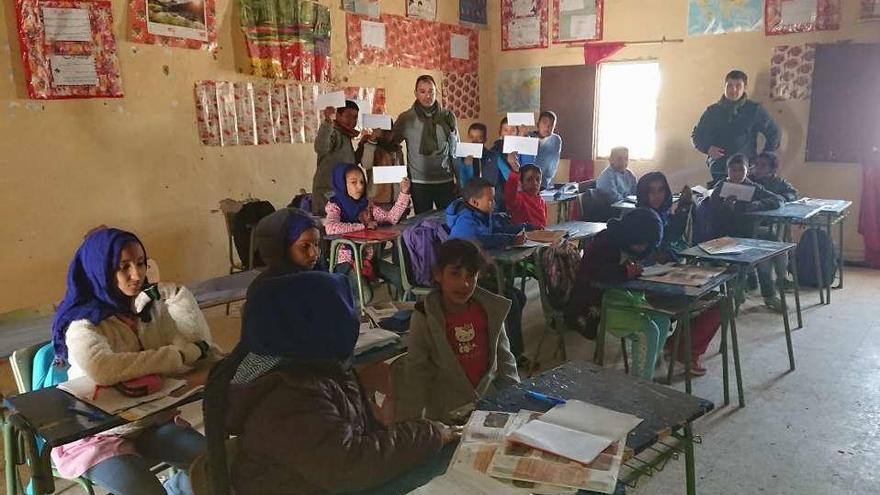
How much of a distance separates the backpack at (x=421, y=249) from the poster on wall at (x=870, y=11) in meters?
4.82

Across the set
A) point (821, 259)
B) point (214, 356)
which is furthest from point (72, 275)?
point (821, 259)

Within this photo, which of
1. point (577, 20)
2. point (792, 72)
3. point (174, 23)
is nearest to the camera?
point (174, 23)

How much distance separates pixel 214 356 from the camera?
2123 mm

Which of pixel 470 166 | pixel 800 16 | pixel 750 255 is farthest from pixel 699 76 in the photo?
pixel 750 255

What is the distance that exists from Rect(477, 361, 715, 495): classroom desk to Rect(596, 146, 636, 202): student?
457 cm

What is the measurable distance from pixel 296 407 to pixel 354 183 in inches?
132

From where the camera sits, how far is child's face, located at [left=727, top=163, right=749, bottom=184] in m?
5.20

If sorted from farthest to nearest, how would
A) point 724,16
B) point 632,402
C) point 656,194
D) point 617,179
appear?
1. point 724,16
2. point 617,179
3. point 656,194
4. point 632,402

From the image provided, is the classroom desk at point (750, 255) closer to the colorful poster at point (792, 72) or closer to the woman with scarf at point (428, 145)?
the woman with scarf at point (428, 145)

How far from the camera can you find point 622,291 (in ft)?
10.2

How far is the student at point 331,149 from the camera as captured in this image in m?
5.40

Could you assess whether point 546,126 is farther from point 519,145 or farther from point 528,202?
point 528,202

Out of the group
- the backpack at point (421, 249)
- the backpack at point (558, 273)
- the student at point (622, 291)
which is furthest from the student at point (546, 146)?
the student at point (622, 291)

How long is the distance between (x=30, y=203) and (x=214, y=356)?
3.08 m
